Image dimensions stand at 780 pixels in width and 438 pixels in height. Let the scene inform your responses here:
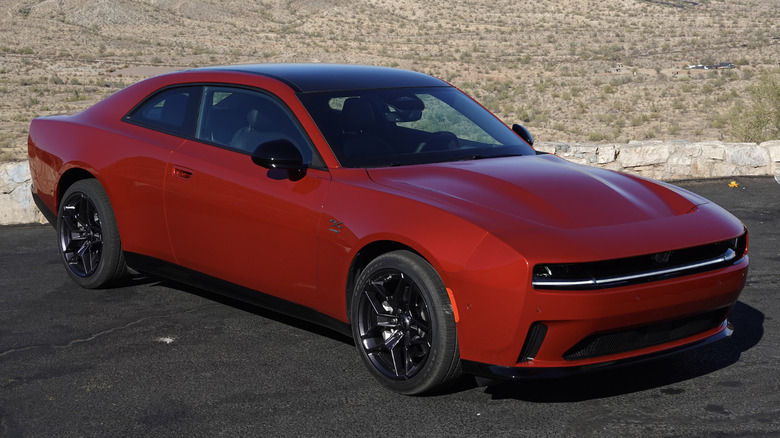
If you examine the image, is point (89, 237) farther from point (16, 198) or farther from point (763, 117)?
point (763, 117)

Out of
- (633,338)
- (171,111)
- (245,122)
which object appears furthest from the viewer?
(171,111)

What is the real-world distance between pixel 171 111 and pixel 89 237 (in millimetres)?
1244

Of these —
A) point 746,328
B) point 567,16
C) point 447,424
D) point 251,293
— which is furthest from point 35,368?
point 567,16

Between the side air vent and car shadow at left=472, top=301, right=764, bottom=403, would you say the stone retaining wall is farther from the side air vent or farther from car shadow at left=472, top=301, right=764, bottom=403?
the side air vent

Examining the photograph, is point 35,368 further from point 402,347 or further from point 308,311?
point 402,347

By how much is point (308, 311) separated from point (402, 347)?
0.72m

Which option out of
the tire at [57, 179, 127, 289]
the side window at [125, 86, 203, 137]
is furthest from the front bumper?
the tire at [57, 179, 127, 289]

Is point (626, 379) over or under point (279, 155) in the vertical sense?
under

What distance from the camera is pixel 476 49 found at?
60.0 meters

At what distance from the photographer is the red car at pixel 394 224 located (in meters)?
4.03

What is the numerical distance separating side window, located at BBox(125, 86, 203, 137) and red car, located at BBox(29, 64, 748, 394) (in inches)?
0.6

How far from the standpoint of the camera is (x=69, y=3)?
7556 cm

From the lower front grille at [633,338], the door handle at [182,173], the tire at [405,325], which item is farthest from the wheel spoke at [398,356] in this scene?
the door handle at [182,173]

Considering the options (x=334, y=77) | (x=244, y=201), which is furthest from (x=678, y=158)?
(x=244, y=201)
